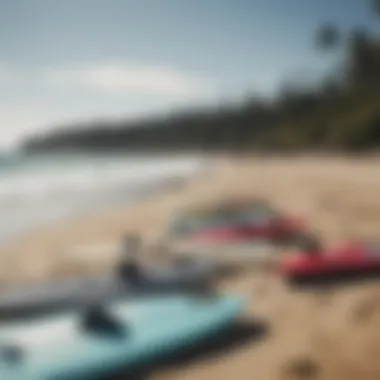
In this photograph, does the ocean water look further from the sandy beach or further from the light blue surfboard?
the light blue surfboard

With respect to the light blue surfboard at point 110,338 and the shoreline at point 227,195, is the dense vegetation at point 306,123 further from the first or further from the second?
the light blue surfboard at point 110,338

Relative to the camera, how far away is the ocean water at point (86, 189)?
6800 mm

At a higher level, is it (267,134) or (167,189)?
(167,189)

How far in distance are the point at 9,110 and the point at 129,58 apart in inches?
22.4

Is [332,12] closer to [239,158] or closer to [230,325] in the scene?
[230,325]

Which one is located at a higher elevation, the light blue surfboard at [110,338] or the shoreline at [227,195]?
the shoreline at [227,195]

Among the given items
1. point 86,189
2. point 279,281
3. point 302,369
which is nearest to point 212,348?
point 302,369

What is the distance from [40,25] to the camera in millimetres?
2654

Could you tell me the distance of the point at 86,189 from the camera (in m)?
9.52

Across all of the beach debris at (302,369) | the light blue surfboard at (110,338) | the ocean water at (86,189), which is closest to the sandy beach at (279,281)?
the beach debris at (302,369)

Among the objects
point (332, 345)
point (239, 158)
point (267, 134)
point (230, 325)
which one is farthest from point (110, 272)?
point (239, 158)

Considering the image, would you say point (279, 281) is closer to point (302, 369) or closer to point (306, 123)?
point (302, 369)

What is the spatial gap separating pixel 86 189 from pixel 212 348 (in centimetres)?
693

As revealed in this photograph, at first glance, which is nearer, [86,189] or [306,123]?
[306,123]
